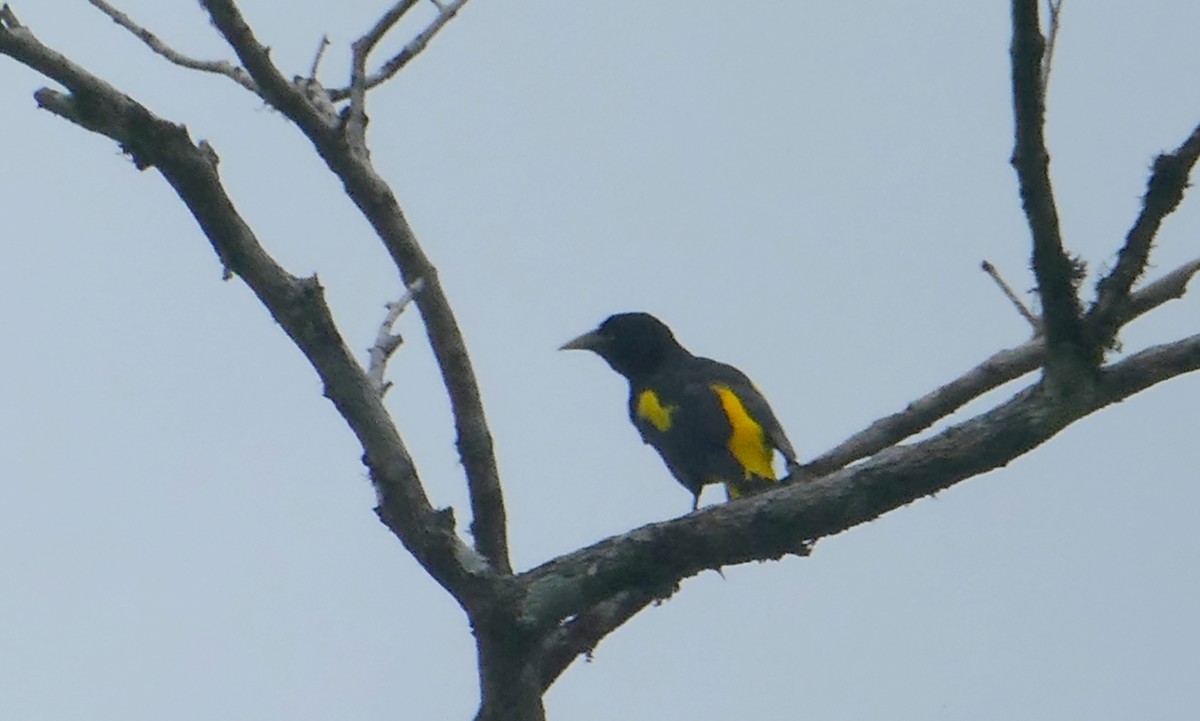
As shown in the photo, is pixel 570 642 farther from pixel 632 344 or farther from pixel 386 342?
pixel 632 344

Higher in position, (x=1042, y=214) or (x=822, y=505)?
(x=1042, y=214)

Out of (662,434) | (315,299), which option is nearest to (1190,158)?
(315,299)

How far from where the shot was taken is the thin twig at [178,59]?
14.1ft

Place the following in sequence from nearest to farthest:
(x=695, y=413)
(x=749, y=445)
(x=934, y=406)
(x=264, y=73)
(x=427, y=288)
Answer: (x=264, y=73) < (x=427, y=288) < (x=934, y=406) < (x=749, y=445) < (x=695, y=413)

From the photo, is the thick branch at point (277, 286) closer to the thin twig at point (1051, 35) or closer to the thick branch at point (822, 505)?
the thick branch at point (822, 505)

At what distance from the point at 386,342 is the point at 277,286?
2.20 ft

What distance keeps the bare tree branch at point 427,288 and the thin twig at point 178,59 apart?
221 mm

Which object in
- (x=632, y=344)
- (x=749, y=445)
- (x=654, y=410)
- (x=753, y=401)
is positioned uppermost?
(x=632, y=344)

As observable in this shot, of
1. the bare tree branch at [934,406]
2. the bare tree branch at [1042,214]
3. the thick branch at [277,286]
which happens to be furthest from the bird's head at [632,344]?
the bare tree branch at [1042,214]

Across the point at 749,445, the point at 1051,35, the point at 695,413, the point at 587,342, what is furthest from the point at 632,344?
the point at 1051,35

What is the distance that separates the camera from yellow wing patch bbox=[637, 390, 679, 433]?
760 cm

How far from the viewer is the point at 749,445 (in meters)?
7.08

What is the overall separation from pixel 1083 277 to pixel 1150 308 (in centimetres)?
73

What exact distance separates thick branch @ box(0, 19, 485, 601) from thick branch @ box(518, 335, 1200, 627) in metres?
0.25
